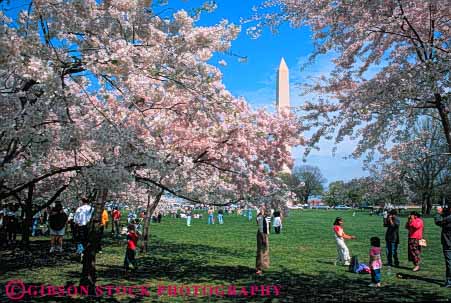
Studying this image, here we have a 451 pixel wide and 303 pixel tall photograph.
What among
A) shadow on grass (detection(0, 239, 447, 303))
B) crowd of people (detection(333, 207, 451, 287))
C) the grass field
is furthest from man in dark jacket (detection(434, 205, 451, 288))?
shadow on grass (detection(0, 239, 447, 303))

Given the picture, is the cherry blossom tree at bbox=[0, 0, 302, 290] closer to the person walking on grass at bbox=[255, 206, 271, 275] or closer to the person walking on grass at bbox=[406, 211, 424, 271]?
the person walking on grass at bbox=[255, 206, 271, 275]

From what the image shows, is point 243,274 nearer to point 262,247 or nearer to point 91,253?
point 262,247

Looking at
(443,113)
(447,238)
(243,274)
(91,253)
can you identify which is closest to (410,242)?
(447,238)

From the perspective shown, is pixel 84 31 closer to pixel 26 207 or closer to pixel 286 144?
pixel 286 144

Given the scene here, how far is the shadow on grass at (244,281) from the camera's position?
797cm

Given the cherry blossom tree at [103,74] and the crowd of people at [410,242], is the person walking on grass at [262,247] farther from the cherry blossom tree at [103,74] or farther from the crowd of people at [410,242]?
the cherry blossom tree at [103,74]

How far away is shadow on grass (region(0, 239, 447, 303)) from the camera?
7973mm

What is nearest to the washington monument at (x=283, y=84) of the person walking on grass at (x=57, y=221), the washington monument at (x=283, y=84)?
the washington monument at (x=283, y=84)

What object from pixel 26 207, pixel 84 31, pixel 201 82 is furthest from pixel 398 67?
pixel 26 207

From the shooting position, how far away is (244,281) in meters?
9.96

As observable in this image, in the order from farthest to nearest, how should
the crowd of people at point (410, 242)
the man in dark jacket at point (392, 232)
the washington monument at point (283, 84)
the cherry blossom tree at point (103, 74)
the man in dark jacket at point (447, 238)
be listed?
1. the washington monument at point (283, 84)
2. the man in dark jacket at point (392, 232)
3. the crowd of people at point (410, 242)
4. the man in dark jacket at point (447, 238)
5. the cherry blossom tree at point (103, 74)

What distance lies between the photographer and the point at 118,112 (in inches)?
284

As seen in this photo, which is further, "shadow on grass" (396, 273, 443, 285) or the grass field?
"shadow on grass" (396, 273, 443, 285)

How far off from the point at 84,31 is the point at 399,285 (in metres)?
8.54
